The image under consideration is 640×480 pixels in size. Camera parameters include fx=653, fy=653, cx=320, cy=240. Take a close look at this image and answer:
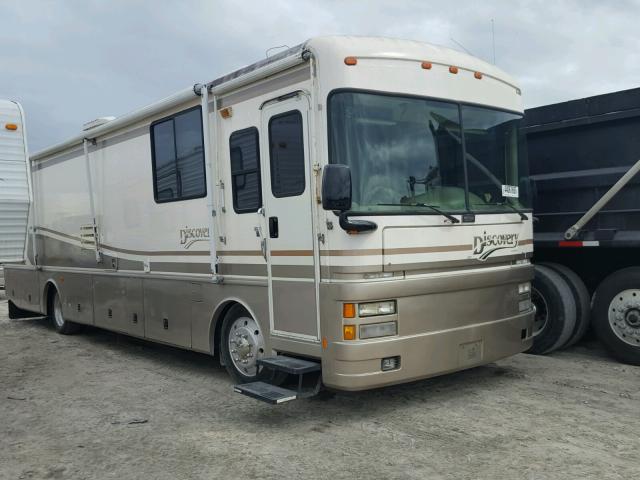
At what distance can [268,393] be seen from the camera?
5137 mm

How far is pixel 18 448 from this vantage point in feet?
16.1

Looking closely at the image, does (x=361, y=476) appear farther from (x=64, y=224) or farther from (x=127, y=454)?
(x=64, y=224)

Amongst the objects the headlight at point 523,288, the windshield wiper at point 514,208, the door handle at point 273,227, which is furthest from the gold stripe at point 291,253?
the headlight at point 523,288

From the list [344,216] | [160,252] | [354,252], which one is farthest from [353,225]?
[160,252]

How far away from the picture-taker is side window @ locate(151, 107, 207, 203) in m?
6.56

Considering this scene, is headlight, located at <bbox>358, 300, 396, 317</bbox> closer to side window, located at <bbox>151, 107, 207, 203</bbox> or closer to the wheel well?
the wheel well

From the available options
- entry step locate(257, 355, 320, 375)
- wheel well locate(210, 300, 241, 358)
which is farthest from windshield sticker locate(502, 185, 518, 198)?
wheel well locate(210, 300, 241, 358)

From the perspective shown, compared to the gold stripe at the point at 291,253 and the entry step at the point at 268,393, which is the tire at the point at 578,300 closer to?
the gold stripe at the point at 291,253

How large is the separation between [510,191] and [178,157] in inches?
133

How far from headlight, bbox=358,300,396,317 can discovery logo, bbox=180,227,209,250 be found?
218 cm

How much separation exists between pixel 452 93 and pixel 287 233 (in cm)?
184

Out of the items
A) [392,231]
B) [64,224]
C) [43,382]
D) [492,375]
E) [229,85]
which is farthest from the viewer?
[64,224]

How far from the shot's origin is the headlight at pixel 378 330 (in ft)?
16.2

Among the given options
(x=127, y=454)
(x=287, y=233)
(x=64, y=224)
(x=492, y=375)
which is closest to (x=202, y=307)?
(x=287, y=233)
